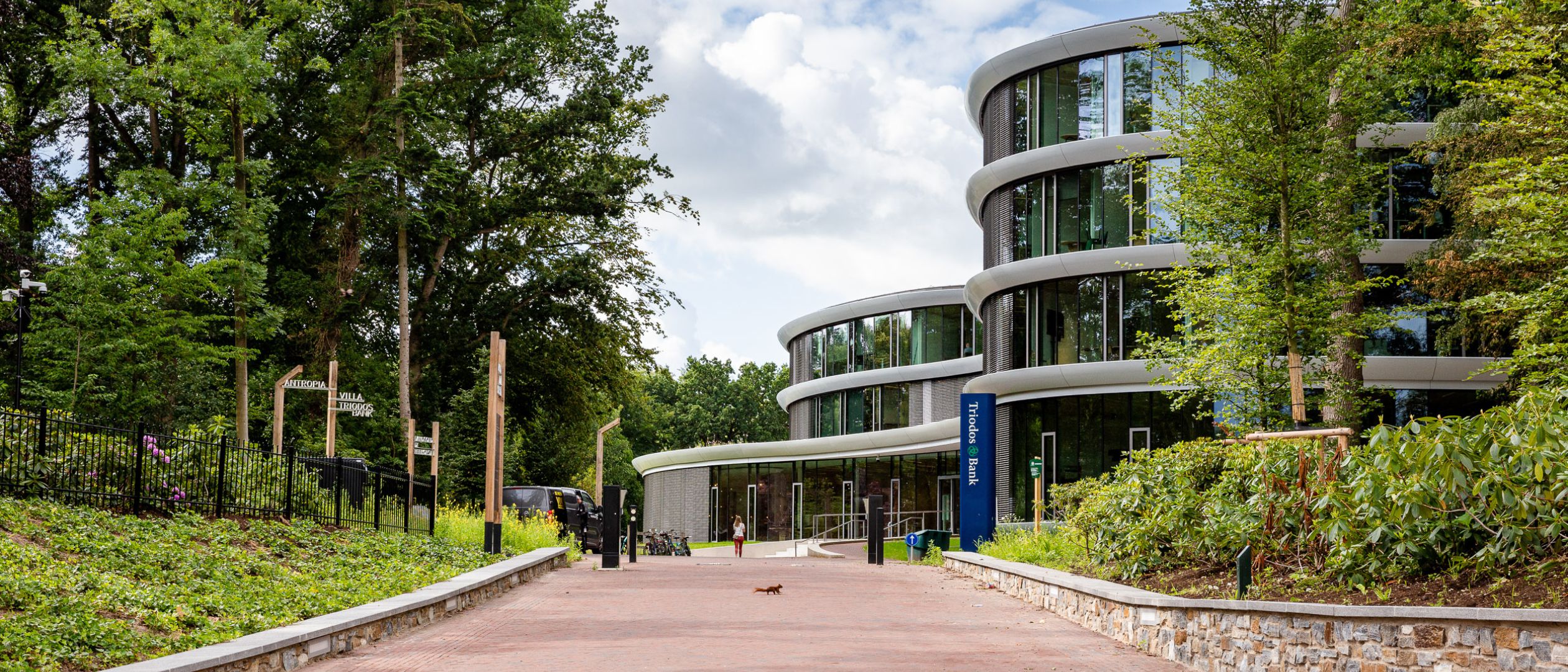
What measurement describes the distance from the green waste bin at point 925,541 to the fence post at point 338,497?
16.5 m

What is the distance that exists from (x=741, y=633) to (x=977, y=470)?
20.9 m

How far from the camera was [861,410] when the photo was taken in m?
56.1

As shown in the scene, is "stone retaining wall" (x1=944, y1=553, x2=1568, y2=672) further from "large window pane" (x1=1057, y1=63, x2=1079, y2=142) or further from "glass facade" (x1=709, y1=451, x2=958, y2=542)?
"glass facade" (x1=709, y1=451, x2=958, y2=542)

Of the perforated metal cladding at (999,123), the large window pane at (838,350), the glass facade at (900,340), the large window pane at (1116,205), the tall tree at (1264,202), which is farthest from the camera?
→ the large window pane at (838,350)

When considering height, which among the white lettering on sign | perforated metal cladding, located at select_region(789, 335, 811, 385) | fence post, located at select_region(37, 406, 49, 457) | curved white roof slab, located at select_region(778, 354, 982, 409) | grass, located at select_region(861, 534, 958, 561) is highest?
perforated metal cladding, located at select_region(789, 335, 811, 385)

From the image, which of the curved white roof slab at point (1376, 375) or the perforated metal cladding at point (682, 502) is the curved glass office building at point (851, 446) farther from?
the curved white roof slab at point (1376, 375)

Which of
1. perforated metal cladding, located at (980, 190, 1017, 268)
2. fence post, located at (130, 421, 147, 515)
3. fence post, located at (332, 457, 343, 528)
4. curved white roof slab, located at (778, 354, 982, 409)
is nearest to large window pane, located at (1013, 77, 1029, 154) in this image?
perforated metal cladding, located at (980, 190, 1017, 268)

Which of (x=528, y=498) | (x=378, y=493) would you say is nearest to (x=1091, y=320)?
(x=528, y=498)

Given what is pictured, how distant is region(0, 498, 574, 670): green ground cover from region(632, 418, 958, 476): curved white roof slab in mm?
27897

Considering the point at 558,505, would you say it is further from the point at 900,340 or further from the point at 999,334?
the point at 900,340

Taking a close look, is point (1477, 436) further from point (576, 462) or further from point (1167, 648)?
point (576, 462)

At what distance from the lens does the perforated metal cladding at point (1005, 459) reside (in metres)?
35.8

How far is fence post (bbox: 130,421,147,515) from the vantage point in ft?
46.0

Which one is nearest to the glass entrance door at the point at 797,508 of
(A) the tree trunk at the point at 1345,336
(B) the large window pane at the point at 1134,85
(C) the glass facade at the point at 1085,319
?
(C) the glass facade at the point at 1085,319
